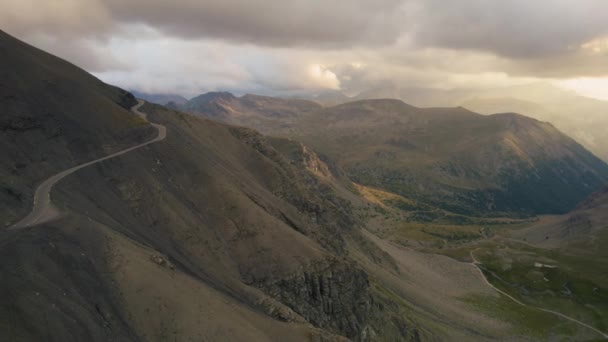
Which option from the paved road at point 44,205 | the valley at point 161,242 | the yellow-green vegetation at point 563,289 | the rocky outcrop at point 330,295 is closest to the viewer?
the valley at point 161,242

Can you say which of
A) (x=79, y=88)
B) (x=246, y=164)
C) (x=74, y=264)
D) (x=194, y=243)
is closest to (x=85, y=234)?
(x=74, y=264)

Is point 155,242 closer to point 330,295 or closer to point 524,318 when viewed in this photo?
point 330,295

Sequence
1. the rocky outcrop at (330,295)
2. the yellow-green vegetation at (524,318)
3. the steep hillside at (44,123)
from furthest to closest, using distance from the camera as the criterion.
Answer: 1. the yellow-green vegetation at (524,318)
2. the rocky outcrop at (330,295)
3. the steep hillside at (44,123)

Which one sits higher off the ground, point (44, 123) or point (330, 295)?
point (44, 123)

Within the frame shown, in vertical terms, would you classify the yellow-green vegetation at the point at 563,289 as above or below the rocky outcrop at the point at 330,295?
below

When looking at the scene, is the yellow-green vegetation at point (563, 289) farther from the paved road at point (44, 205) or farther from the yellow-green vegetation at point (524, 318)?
the paved road at point (44, 205)

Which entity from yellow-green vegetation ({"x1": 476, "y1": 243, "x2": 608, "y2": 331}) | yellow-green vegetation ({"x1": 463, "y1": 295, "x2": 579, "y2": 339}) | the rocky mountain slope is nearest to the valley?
the rocky mountain slope

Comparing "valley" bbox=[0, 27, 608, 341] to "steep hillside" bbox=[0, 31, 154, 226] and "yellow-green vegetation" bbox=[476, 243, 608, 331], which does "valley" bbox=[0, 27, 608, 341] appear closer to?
"steep hillside" bbox=[0, 31, 154, 226]

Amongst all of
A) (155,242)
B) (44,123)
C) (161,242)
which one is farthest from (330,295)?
(44,123)

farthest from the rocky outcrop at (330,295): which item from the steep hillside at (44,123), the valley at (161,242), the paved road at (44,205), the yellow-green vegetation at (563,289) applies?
the yellow-green vegetation at (563,289)
